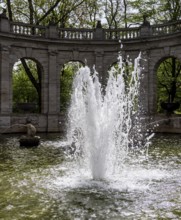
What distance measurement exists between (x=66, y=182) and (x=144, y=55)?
1758cm

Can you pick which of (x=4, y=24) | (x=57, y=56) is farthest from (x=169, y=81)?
(x=4, y=24)

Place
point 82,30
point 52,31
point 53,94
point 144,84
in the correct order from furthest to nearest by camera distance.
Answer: point 82,30 → point 52,31 → point 53,94 → point 144,84

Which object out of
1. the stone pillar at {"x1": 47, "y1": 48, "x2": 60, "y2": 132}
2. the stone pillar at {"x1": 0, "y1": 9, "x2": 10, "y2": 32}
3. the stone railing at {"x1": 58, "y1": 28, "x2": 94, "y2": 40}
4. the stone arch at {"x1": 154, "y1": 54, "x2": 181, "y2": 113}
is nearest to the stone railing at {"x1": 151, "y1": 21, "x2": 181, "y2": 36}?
the stone arch at {"x1": 154, "y1": 54, "x2": 181, "y2": 113}

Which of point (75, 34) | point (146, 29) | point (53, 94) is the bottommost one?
point (53, 94)

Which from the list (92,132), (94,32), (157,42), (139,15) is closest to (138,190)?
(92,132)

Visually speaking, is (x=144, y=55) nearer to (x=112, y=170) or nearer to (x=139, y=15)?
(x=139, y=15)

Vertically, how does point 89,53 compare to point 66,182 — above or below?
above

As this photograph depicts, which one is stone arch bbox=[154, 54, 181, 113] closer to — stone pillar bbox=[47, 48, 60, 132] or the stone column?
stone pillar bbox=[47, 48, 60, 132]

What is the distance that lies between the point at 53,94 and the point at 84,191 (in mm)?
17466

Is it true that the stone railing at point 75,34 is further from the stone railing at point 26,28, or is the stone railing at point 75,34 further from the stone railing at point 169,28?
the stone railing at point 169,28

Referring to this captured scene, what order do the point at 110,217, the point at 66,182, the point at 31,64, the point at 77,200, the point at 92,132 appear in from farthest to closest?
1. the point at 31,64
2. the point at 92,132
3. the point at 66,182
4. the point at 77,200
5. the point at 110,217

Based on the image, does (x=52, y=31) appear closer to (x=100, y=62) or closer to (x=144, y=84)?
(x=100, y=62)

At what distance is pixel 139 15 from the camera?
29.4 metres

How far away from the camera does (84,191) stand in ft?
24.0
